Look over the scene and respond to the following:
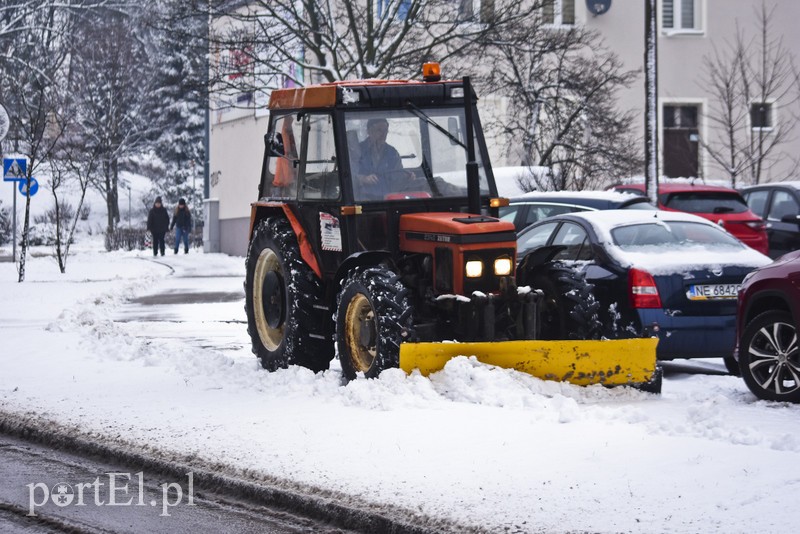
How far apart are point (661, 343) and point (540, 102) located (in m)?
24.0

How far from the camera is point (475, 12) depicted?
3150 centimetres

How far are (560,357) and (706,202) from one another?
39.0ft

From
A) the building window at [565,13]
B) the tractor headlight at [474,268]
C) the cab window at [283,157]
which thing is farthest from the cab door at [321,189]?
the building window at [565,13]

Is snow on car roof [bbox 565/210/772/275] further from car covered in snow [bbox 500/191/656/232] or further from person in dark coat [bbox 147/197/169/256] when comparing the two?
person in dark coat [bbox 147/197/169/256]

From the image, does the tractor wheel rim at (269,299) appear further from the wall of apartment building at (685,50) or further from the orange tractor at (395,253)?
the wall of apartment building at (685,50)

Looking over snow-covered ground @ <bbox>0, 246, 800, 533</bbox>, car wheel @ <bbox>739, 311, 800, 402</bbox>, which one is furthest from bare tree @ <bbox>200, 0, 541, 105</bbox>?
car wheel @ <bbox>739, 311, 800, 402</bbox>

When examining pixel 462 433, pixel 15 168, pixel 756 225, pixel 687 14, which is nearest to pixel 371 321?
→ pixel 462 433

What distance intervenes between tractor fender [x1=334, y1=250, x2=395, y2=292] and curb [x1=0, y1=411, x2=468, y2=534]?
275cm

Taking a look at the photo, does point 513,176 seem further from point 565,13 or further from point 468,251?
point 468,251

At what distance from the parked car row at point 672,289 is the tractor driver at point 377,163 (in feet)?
4.19

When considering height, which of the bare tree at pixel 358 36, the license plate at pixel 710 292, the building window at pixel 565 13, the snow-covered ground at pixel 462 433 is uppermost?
the building window at pixel 565 13

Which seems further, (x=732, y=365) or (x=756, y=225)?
(x=756, y=225)

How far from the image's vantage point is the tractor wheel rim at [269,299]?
42.0ft

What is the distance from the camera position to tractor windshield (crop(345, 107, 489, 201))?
11758 millimetres
